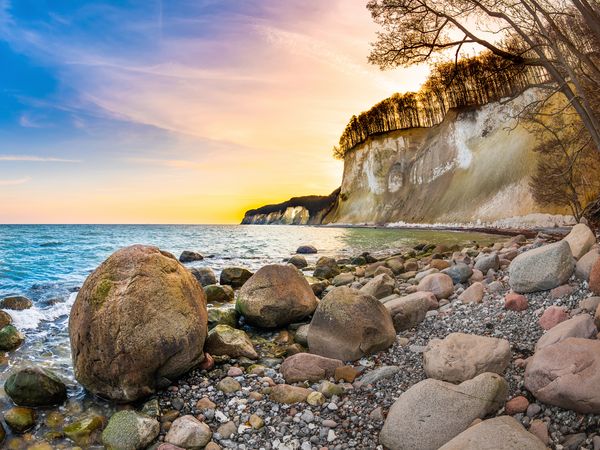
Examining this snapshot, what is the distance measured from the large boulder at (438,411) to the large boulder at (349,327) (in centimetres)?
188

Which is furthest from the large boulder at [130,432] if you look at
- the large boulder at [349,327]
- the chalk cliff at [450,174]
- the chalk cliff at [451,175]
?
the chalk cliff at [450,174]

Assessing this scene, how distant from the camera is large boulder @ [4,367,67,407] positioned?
5145 millimetres

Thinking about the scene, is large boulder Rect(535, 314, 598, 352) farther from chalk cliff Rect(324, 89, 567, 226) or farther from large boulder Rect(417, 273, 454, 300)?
chalk cliff Rect(324, 89, 567, 226)

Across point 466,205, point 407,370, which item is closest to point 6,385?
point 407,370

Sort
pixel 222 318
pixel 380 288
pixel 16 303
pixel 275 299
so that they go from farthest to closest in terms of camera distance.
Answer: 1. pixel 16 303
2. pixel 380 288
3. pixel 222 318
4. pixel 275 299

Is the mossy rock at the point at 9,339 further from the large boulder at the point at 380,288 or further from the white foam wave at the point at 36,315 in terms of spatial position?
the large boulder at the point at 380,288

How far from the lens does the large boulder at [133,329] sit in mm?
5285

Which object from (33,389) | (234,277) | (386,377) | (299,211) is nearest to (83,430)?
(33,389)

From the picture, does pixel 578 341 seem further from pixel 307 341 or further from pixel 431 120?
pixel 431 120

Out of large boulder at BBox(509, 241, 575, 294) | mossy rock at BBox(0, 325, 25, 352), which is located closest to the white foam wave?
mossy rock at BBox(0, 325, 25, 352)

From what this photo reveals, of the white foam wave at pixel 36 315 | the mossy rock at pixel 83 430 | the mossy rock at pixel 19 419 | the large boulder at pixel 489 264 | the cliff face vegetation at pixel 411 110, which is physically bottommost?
the mossy rock at pixel 83 430

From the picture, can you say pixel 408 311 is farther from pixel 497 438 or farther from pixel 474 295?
pixel 497 438

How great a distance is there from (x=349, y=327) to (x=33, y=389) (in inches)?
170

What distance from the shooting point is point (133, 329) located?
5348 mm
